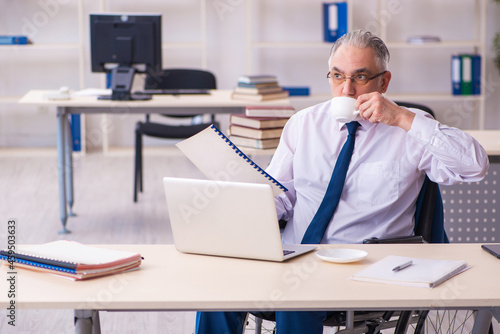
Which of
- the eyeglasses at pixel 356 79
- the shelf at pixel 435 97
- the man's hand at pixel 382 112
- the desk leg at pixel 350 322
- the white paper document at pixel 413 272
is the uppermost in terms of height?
the eyeglasses at pixel 356 79

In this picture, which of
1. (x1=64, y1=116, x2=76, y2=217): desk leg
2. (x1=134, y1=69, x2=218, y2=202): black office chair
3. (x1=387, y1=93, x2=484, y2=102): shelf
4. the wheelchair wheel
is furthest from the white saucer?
(x1=387, y1=93, x2=484, y2=102): shelf

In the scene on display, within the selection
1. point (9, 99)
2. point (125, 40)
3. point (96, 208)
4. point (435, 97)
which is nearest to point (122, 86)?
point (125, 40)

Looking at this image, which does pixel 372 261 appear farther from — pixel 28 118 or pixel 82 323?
pixel 28 118

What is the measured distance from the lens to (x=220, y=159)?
1760mm

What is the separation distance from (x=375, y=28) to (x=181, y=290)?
17.6ft

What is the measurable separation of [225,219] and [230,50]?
503cm

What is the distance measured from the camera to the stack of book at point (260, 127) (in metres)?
3.34

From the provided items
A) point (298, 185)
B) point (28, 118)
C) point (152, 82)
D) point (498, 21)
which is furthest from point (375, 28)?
point (298, 185)

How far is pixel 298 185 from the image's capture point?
2178mm

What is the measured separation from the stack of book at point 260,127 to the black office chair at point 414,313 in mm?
1234

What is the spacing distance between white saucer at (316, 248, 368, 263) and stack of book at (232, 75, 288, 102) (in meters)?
2.55

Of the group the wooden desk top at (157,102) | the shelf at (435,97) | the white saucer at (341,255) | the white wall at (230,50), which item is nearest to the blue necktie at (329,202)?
the white saucer at (341,255)

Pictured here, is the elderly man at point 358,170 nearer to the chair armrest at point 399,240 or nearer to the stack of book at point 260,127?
the chair armrest at point 399,240

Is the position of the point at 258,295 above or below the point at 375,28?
below
